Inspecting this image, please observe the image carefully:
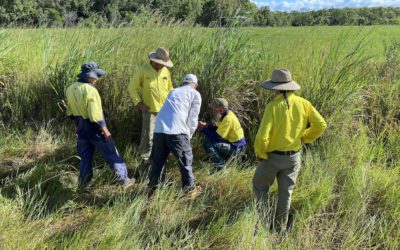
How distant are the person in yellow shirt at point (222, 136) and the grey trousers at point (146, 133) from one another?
72cm

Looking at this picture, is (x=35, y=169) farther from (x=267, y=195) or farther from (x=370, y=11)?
(x=370, y=11)

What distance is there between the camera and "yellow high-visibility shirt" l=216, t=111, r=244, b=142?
5.09 meters

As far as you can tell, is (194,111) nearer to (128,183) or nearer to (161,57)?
(161,57)

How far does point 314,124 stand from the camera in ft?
12.5

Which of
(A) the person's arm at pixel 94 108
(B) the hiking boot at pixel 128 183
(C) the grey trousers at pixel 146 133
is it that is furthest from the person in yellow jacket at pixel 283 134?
(C) the grey trousers at pixel 146 133

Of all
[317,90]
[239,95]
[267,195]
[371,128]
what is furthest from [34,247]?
[371,128]

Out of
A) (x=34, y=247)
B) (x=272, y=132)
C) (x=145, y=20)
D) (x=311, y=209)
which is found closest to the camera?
(x=34, y=247)

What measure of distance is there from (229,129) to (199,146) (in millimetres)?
773

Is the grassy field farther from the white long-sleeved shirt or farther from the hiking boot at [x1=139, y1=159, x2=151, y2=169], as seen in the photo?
the white long-sleeved shirt

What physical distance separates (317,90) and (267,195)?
6.98 feet

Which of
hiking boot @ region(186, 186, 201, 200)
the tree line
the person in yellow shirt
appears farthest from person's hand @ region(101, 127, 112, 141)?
the tree line

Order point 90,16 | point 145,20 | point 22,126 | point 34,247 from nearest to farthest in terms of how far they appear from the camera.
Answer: point 34,247 → point 22,126 → point 145,20 → point 90,16

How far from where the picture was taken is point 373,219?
377 cm

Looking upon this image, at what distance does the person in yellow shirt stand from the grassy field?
0.79ft
